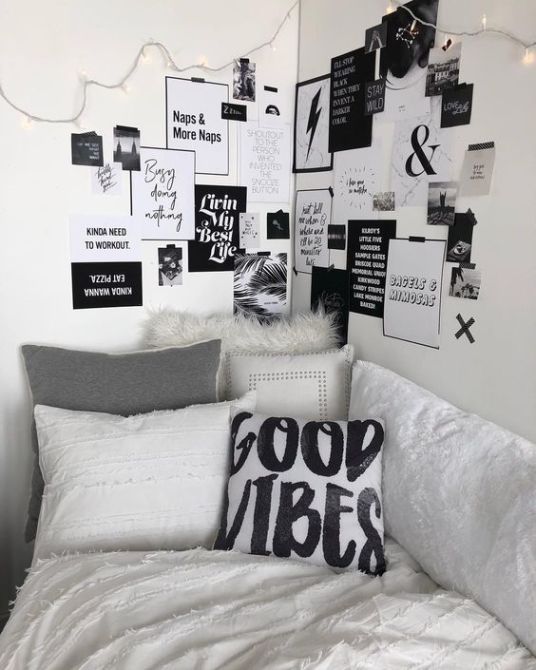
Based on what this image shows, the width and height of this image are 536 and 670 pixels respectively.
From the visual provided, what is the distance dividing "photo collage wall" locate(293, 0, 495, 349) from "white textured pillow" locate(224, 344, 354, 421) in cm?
22

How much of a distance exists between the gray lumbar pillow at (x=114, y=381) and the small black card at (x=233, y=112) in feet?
2.69

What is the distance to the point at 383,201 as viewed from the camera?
1.74 m

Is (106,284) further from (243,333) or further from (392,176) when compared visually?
(392,176)

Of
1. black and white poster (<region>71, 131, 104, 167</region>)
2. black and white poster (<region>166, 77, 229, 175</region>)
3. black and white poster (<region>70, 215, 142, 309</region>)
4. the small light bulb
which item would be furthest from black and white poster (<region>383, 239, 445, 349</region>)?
black and white poster (<region>71, 131, 104, 167</region>)

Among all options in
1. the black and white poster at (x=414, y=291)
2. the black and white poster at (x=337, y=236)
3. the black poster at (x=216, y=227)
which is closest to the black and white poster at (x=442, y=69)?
the black and white poster at (x=414, y=291)

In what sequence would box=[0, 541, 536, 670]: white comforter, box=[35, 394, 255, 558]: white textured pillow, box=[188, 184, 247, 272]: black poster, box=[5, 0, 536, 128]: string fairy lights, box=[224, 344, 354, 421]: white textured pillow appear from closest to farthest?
box=[0, 541, 536, 670]: white comforter → box=[35, 394, 255, 558]: white textured pillow → box=[5, 0, 536, 128]: string fairy lights → box=[224, 344, 354, 421]: white textured pillow → box=[188, 184, 247, 272]: black poster

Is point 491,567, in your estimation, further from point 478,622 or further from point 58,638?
point 58,638

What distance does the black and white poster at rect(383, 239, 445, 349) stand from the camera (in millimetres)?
1583

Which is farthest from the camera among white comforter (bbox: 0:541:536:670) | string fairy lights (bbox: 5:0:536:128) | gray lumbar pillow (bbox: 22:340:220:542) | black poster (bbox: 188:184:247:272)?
black poster (bbox: 188:184:247:272)

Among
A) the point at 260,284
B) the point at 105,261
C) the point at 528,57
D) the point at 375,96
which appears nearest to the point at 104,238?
the point at 105,261

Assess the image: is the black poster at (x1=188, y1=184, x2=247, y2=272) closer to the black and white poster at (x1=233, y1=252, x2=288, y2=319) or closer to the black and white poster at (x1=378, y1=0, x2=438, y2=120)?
the black and white poster at (x1=233, y1=252, x2=288, y2=319)

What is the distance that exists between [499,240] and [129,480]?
1.07 m

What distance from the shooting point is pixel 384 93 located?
170 centimetres

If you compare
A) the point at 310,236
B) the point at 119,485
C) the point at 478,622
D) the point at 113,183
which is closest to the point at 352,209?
the point at 310,236
